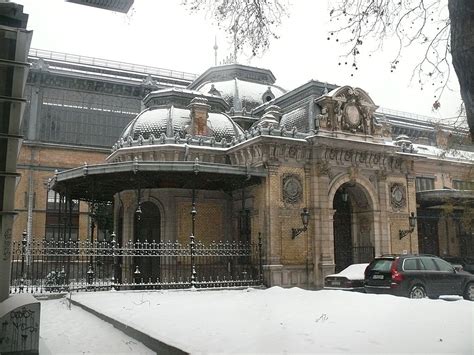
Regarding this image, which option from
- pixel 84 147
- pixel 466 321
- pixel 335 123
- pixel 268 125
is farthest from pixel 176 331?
pixel 84 147

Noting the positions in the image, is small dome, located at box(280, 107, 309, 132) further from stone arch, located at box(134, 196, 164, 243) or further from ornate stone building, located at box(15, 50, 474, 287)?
stone arch, located at box(134, 196, 164, 243)

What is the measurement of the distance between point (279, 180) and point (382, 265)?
6.93 metres

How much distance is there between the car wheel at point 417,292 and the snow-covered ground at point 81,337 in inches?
344

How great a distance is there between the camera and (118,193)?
23031 mm

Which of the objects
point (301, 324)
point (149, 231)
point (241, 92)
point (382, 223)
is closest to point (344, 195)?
point (382, 223)

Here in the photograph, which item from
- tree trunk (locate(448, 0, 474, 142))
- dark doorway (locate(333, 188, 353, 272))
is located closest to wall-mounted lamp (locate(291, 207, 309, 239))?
dark doorway (locate(333, 188, 353, 272))

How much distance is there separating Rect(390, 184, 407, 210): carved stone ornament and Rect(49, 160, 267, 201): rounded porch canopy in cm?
772

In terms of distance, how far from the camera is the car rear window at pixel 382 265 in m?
14.1

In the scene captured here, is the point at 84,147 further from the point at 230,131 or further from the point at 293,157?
the point at 293,157

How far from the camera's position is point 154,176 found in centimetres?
1908

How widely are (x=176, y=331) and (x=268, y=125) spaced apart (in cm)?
1421

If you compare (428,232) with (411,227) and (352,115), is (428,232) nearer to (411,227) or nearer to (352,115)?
(411,227)

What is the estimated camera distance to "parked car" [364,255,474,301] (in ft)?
44.5

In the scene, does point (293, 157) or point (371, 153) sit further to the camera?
point (371, 153)
